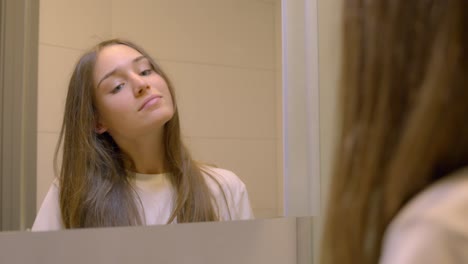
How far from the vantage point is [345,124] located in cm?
47

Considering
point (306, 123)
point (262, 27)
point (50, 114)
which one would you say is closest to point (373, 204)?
point (50, 114)

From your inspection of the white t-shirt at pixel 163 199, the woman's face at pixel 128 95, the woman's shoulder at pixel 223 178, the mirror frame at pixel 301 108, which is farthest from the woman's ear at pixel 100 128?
the mirror frame at pixel 301 108

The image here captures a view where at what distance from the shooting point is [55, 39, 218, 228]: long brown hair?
991 millimetres

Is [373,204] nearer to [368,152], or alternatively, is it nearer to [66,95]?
[368,152]

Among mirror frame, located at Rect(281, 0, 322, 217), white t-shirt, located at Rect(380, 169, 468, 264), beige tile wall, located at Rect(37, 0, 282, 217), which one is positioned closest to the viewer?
white t-shirt, located at Rect(380, 169, 468, 264)

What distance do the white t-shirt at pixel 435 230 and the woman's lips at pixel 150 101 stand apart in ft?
2.40

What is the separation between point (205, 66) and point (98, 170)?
0.29m

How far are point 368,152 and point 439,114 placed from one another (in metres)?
0.06

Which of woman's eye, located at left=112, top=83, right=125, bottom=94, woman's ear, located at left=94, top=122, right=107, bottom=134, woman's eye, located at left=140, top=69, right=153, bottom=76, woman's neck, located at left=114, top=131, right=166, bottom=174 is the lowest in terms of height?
woman's neck, located at left=114, top=131, right=166, bottom=174

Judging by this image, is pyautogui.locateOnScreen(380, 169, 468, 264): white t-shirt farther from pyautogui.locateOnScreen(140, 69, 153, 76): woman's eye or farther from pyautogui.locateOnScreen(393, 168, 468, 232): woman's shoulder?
pyautogui.locateOnScreen(140, 69, 153, 76): woman's eye

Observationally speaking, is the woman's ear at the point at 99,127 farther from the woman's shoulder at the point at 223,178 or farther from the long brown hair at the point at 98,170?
the woman's shoulder at the point at 223,178

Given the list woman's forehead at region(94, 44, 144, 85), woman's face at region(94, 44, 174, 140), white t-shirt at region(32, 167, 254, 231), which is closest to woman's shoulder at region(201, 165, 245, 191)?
white t-shirt at region(32, 167, 254, 231)

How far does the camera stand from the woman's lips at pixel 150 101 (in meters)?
1.05

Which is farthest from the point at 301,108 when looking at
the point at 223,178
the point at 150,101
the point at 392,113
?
the point at 392,113
